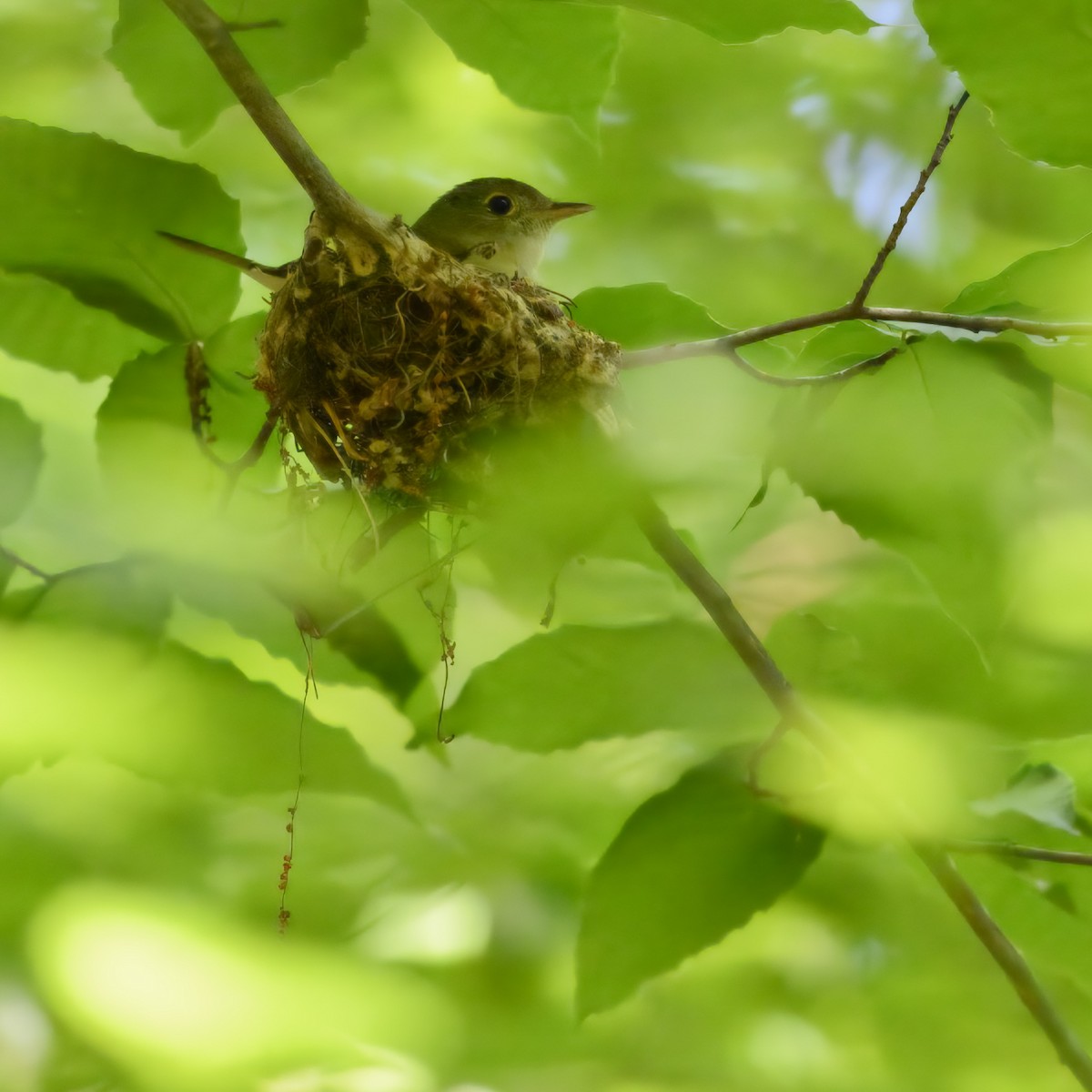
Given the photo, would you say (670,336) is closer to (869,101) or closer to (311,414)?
(311,414)

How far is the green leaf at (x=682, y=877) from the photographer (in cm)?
187

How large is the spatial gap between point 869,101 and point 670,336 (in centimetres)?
266

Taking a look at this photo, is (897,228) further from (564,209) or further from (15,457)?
(564,209)

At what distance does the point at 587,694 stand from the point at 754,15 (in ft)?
3.53

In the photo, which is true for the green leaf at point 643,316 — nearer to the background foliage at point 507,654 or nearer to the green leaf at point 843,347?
the background foliage at point 507,654

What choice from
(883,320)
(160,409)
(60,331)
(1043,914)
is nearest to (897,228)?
(883,320)

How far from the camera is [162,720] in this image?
80.0 inches

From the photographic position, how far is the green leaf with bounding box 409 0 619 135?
194cm

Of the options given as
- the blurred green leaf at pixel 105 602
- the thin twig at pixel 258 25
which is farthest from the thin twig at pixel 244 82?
the blurred green leaf at pixel 105 602

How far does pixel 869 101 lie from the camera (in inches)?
172

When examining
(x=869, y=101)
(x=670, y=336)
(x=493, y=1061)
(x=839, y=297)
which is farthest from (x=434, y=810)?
(x=869, y=101)

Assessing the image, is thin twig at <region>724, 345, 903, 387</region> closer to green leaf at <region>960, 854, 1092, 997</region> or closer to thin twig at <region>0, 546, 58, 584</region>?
green leaf at <region>960, 854, 1092, 997</region>

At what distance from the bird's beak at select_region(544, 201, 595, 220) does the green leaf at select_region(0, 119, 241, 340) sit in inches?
60.8

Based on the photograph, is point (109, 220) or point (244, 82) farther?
point (109, 220)
